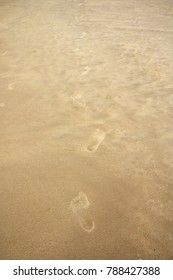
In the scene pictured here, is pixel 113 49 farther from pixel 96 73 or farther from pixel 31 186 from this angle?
pixel 31 186

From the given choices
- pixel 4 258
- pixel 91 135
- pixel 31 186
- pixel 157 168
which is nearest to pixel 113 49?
pixel 91 135

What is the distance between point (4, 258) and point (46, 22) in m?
5.50

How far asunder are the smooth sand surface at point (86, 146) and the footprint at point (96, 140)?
1 centimetres

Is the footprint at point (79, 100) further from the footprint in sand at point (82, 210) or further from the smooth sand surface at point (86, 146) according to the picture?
the footprint in sand at point (82, 210)

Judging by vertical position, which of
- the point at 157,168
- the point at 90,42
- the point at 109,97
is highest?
the point at 90,42

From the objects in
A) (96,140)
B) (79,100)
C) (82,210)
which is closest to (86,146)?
(96,140)

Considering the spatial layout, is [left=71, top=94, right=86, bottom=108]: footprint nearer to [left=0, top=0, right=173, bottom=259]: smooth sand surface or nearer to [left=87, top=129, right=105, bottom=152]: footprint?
[left=0, top=0, right=173, bottom=259]: smooth sand surface

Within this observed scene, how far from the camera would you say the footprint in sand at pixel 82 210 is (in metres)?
1.82

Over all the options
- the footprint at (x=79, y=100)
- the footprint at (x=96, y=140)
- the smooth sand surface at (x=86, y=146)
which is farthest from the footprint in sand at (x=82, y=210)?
the footprint at (x=79, y=100)

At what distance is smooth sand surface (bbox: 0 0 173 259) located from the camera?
1772 mm

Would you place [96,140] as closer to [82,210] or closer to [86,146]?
[86,146]

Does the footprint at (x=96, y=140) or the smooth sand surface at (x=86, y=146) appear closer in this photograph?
the smooth sand surface at (x=86, y=146)

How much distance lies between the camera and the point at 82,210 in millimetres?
1914

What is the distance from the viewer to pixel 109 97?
3273mm
